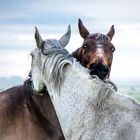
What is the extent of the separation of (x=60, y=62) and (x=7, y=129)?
1655mm

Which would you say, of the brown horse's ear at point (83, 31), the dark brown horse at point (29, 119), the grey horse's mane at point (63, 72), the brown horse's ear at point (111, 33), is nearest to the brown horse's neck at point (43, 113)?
the dark brown horse at point (29, 119)

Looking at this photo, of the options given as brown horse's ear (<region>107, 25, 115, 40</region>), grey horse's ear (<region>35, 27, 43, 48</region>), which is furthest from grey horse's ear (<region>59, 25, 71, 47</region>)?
brown horse's ear (<region>107, 25, 115, 40</region>)

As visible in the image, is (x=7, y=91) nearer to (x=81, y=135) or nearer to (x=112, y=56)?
Result: (x=112, y=56)

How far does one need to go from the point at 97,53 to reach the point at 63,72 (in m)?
1.82

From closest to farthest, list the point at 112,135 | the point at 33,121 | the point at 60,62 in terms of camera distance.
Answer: the point at 112,135, the point at 60,62, the point at 33,121

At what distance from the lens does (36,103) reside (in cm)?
723

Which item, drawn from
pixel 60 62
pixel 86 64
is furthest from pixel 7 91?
pixel 60 62

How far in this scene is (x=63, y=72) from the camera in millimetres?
5992

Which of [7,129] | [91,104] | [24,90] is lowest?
[7,129]

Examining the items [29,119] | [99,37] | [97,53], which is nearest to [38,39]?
[29,119]

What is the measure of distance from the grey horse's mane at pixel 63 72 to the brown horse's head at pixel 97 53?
1066mm

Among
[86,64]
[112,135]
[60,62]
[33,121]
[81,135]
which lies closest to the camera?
[112,135]

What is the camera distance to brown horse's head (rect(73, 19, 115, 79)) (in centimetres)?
735

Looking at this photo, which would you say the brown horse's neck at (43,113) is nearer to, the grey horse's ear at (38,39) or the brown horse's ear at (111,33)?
the grey horse's ear at (38,39)
